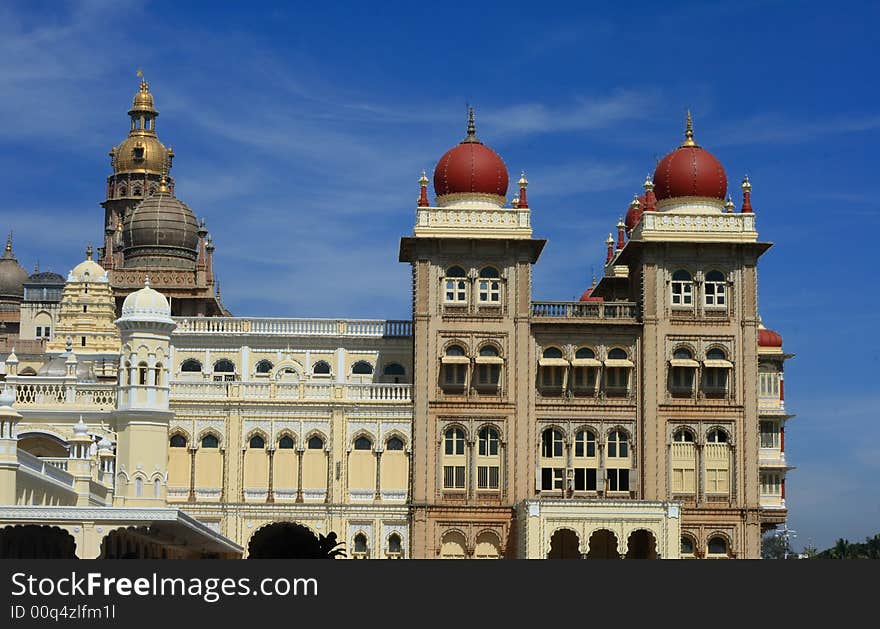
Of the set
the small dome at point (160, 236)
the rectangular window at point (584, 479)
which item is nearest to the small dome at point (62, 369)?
the small dome at point (160, 236)

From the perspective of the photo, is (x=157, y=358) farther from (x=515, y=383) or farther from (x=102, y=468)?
(x=515, y=383)

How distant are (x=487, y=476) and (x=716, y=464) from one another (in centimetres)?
995

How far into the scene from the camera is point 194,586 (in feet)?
150

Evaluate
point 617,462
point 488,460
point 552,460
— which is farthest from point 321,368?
point 617,462

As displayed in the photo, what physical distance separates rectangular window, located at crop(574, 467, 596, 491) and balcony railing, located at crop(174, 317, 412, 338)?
1034 centimetres

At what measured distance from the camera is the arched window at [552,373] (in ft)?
274

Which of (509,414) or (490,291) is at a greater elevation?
(490,291)

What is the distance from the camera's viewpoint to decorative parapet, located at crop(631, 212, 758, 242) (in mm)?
84062

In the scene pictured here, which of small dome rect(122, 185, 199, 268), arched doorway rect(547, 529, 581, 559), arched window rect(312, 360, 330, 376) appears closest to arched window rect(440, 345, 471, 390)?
arched window rect(312, 360, 330, 376)

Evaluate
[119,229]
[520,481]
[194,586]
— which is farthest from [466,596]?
[119,229]

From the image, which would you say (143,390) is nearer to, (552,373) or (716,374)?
(552,373)

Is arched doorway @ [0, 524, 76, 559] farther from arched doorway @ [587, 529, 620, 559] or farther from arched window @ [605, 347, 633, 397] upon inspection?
arched window @ [605, 347, 633, 397]

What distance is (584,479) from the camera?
3263 inches

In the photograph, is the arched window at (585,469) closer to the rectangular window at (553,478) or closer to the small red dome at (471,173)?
the rectangular window at (553,478)
